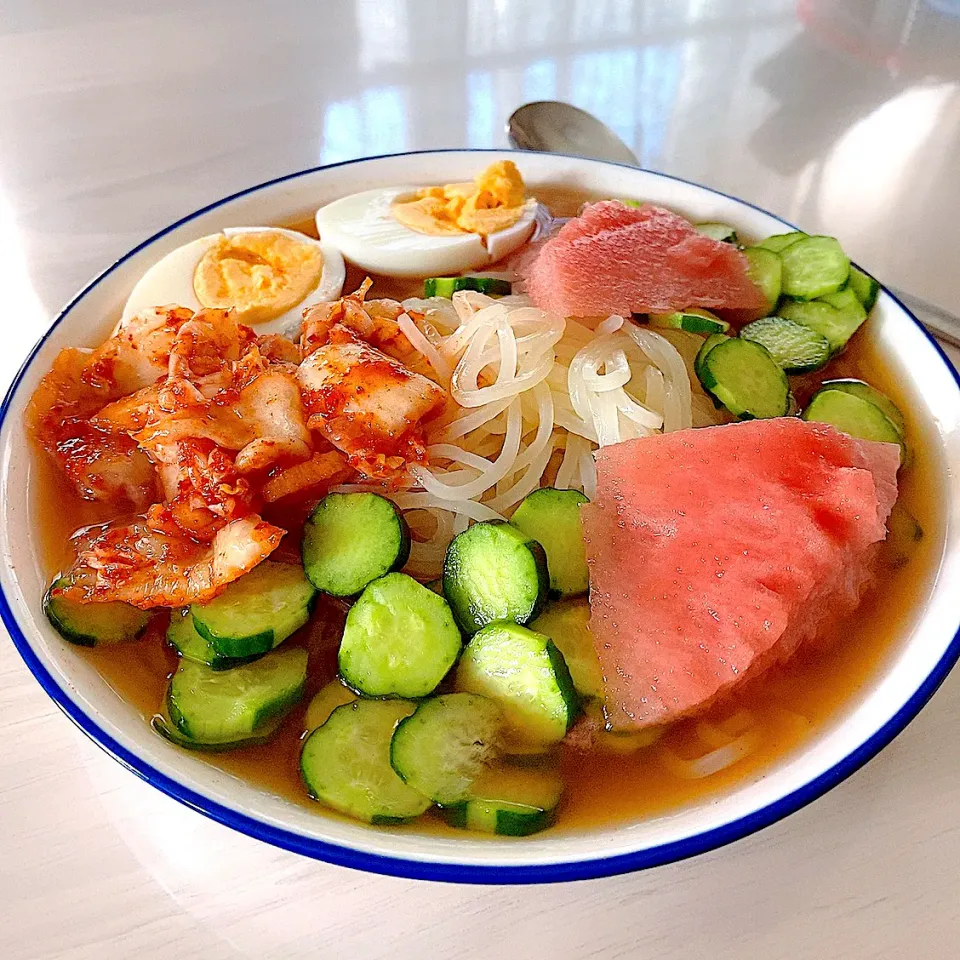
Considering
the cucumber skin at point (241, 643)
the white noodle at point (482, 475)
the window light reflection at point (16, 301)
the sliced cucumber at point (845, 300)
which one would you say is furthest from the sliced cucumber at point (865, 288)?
the window light reflection at point (16, 301)

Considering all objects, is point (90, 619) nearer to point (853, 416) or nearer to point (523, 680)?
point (523, 680)

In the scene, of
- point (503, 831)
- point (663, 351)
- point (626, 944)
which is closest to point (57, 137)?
point (663, 351)

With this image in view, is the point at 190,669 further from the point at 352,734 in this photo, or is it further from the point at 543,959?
the point at 543,959

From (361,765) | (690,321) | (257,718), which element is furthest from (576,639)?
(690,321)

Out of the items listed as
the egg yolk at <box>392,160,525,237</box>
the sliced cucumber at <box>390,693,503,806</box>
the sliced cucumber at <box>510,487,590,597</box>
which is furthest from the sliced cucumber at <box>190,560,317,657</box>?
the egg yolk at <box>392,160,525,237</box>

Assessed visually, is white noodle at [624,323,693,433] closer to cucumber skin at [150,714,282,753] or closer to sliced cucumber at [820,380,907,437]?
sliced cucumber at [820,380,907,437]
